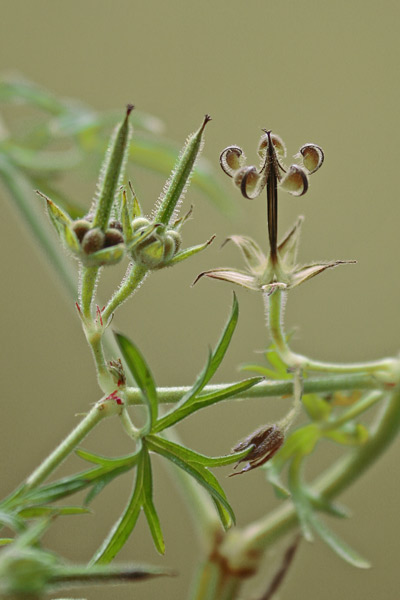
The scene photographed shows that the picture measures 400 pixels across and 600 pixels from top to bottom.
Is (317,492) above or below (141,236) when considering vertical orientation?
below

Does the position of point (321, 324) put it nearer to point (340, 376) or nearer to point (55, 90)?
point (55, 90)

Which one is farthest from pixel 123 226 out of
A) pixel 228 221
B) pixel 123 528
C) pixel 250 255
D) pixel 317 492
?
pixel 228 221

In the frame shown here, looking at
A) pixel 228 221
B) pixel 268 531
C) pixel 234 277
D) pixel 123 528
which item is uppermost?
pixel 228 221

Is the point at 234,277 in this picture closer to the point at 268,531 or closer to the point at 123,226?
the point at 123,226

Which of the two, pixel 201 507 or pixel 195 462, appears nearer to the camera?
pixel 195 462

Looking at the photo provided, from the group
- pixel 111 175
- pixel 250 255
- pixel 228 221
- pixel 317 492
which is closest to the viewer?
pixel 111 175

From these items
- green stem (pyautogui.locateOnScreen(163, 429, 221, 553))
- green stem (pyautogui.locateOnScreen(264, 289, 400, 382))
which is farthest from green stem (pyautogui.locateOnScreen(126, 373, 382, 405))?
green stem (pyautogui.locateOnScreen(163, 429, 221, 553))
